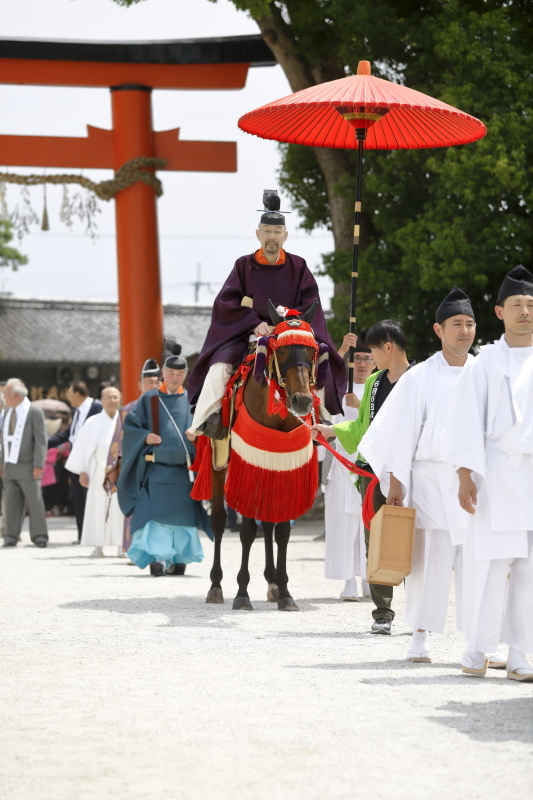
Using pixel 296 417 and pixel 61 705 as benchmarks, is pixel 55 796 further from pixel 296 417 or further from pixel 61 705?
pixel 296 417

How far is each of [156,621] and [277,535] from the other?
4.02ft

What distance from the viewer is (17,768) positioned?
365cm

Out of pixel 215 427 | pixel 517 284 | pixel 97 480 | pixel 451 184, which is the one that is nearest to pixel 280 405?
pixel 215 427

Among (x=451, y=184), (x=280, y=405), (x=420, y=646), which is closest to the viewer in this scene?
(x=420, y=646)

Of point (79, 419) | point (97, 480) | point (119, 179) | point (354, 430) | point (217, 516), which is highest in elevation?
point (119, 179)

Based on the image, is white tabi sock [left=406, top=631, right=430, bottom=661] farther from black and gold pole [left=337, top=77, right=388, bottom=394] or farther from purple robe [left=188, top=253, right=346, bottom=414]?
purple robe [left=188, top=253, right=346, bottom=414]

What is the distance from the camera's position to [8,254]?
33.2 meters

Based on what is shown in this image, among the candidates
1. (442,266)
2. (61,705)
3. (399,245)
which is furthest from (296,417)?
(399,245)

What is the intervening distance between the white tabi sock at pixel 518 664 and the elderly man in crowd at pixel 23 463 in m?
9.58

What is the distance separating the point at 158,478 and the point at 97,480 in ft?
11.4

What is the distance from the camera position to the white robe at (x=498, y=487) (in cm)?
525

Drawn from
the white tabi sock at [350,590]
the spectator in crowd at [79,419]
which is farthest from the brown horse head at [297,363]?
the spectator in crowd at [79,419]

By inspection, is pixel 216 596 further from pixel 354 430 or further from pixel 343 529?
pixel 354 430

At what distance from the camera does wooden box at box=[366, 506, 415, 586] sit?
18.2ft
